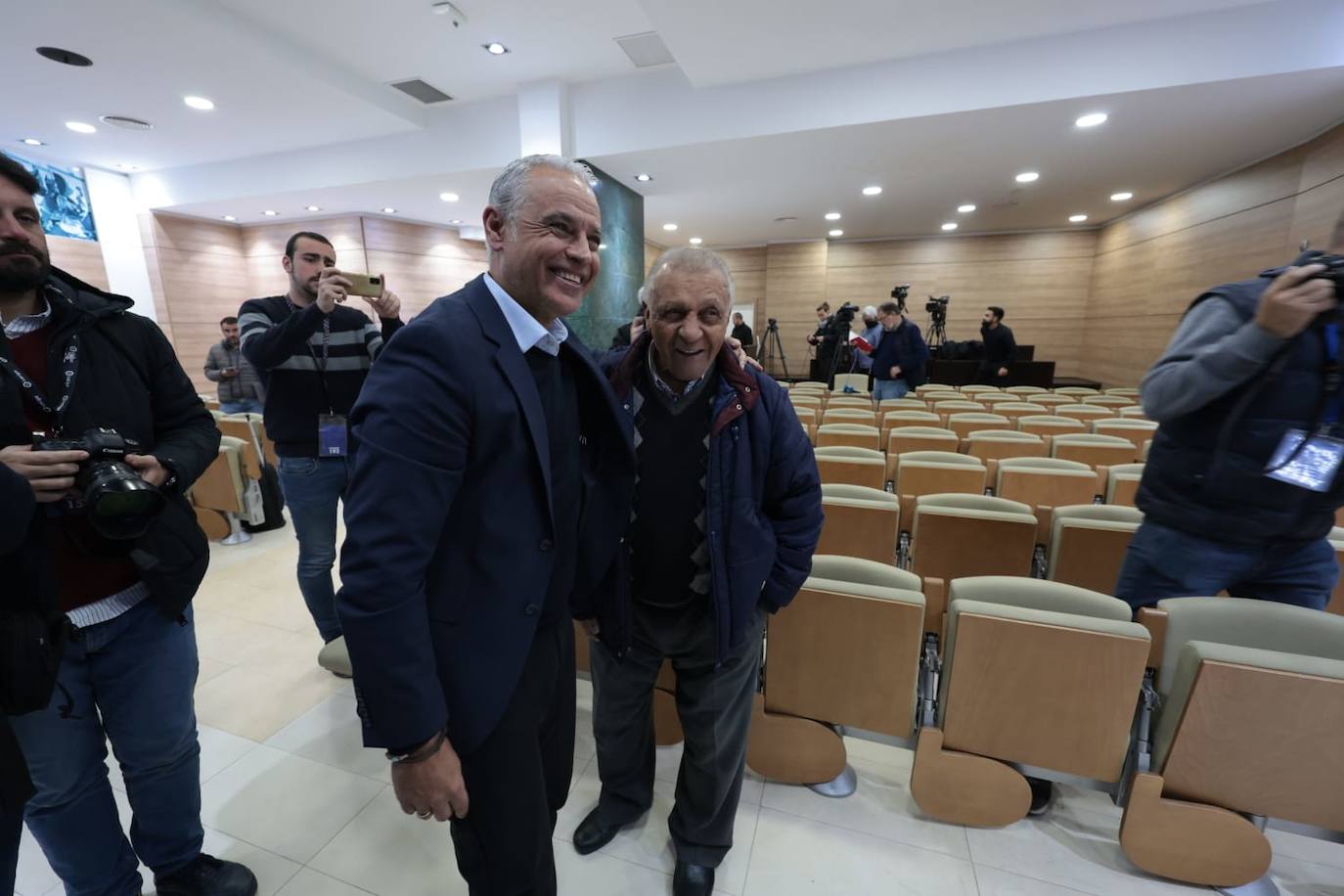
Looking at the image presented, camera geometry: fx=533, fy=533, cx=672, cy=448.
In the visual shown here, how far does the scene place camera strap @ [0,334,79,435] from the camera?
99 centimetres

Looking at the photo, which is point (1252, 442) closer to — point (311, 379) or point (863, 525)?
point (863, 525)

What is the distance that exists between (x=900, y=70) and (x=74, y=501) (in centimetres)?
608

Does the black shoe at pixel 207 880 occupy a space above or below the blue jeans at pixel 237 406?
below

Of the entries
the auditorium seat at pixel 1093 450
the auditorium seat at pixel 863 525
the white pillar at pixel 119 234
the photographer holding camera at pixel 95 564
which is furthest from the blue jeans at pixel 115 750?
the white pillar at pixel 119 234

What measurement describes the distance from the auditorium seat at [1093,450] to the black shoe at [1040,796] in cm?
218

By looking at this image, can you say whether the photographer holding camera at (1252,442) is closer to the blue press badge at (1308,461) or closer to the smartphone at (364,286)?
the blue press badge at (1308,461)

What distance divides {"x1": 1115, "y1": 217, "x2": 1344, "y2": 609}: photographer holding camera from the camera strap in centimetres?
249

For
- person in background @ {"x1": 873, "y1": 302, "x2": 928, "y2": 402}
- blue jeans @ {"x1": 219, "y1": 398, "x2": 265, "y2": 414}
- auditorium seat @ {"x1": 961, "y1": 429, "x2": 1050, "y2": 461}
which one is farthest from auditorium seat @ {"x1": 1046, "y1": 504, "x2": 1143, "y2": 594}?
blue jeans @ {"x1": 219, "y1": 398, "x2": 265, "y2": 414}

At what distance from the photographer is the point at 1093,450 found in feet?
10.5

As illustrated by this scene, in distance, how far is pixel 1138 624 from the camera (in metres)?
1.33

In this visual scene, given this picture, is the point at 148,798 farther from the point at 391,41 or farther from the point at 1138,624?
the point at 391,41

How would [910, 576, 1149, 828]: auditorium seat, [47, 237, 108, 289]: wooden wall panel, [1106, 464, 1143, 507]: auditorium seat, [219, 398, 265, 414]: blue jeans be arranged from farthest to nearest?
[47, 237, 108, 289]: wooden wall panel, [219, 398, 265, 414]: blue jeans, [1106, 464, 1143, 507]: auditorium seat, [910, 576, 1149, 828]: auditorium seat

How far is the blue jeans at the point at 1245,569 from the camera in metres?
1.41

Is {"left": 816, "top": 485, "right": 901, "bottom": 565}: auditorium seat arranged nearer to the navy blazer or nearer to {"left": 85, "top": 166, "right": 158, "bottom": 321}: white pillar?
the navy blazer
